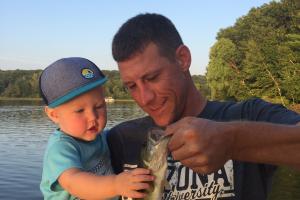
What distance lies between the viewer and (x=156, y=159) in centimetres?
278

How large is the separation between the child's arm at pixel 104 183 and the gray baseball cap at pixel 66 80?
677 mm

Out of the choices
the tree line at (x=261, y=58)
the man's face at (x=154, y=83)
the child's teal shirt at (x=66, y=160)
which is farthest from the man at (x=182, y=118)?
the tree line at (x=261, y=58)

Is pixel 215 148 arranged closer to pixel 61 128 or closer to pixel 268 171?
pixel 268 171

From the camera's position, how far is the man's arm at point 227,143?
8.18 ft

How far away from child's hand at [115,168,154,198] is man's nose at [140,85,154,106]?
3.06ft

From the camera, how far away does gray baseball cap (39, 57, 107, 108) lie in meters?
3.99

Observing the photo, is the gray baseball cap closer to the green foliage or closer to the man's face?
the man's face

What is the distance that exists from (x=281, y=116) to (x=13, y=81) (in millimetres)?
159471

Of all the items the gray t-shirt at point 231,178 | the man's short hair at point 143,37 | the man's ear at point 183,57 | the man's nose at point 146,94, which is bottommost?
the gray t-shirt at point 231,178

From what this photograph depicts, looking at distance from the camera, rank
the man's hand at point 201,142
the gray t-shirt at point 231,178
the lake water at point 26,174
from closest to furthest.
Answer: the man's hand at point 201,142 → the gray t-shirt at point 231,178 → the lake water at point 26,174

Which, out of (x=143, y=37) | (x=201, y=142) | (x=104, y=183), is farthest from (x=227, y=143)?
(x=143, y=37)

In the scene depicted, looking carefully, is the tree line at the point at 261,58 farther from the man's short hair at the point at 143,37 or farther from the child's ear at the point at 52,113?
the child's ear at the point at 52,113

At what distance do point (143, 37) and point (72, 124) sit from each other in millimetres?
934

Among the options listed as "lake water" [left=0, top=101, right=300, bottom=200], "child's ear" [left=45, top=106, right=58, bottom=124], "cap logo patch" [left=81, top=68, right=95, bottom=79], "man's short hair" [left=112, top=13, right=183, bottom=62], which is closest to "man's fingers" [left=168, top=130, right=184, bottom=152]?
"man's short hair" [left=112, top=13, right=183, bottom=62]
